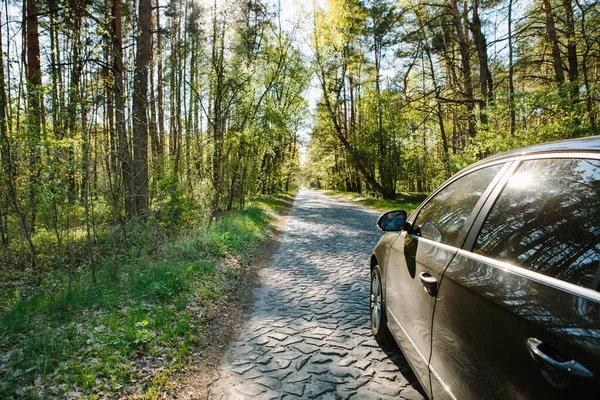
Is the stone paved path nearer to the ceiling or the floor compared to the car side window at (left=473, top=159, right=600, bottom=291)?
nearer to the floor

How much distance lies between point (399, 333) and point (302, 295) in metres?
2.88

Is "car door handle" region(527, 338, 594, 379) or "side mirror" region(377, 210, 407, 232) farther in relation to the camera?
"side mirror" region(377, 210, 407, 232)

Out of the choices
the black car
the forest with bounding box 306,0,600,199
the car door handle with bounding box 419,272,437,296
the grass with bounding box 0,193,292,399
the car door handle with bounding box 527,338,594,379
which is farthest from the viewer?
the forest with bounding box 306,0,600,199

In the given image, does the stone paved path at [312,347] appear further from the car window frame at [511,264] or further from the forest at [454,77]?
the forest at [454,77]

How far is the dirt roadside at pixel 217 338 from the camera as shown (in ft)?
10.6

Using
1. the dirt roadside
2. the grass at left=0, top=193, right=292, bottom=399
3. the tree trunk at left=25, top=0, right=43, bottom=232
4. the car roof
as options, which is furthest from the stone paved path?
the tree trunk at left=25, top=0, right=43, bottom=232

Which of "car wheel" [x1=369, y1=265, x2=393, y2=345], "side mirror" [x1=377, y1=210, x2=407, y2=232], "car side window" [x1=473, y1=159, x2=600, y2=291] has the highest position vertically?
"car side window" [x1=473, y1=159, x2=600, y2=291]

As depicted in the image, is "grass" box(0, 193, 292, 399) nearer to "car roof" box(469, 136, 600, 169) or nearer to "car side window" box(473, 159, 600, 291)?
"car side window" box(473, 159, 600, 291)

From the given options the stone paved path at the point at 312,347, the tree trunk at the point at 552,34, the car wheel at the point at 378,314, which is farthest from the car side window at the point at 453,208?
the tree trunk at the point at 552,34

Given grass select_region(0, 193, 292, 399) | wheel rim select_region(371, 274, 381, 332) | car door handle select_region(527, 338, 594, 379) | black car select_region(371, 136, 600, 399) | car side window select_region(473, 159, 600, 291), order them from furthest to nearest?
wheel rim select_region(371, 274, 381, 332) → grass select_region(0, 193, 292, 399) → car side window select_region(473, 159, 600, 291) → black car select_region(371, 136, 600, 399) → car door handle select_region(527, 338, 594, 379)

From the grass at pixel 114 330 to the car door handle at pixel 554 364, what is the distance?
312cm

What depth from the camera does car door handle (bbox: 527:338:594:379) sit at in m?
1.04

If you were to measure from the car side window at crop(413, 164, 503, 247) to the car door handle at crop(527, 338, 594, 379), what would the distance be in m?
0.91

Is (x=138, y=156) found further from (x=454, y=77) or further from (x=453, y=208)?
(x=454, y=77)
